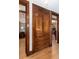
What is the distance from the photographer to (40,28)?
24.0ft

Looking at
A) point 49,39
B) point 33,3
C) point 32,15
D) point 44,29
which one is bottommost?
point 49,39

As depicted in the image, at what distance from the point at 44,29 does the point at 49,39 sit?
113 centimetres

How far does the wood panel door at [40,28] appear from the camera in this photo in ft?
21.2

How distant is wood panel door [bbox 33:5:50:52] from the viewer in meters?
6.46

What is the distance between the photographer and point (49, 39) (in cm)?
885
